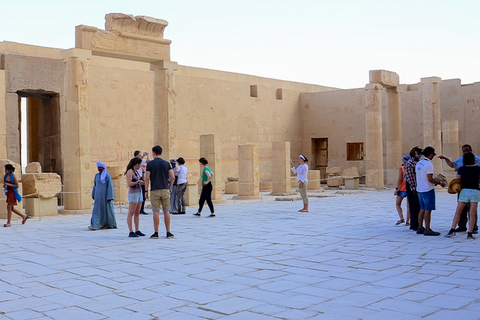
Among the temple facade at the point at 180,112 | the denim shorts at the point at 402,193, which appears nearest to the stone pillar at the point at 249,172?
the temple facade at the point at 180,112

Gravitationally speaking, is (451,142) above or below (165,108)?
below

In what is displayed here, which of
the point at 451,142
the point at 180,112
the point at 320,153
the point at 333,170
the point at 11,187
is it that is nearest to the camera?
the point at 11,187

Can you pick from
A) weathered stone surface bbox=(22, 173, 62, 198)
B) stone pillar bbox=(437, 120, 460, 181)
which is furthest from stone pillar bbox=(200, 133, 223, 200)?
stone pillar bbox=(437, 120, 460, 181)

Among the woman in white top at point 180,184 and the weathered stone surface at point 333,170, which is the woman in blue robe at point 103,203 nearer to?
the woman in white top at point 180,184

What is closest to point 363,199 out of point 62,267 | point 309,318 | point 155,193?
point 155,193

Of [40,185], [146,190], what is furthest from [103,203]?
[40,185]

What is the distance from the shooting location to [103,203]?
10.8 metres

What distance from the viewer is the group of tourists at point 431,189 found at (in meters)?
8.63

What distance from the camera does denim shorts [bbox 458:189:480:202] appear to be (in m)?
8.55

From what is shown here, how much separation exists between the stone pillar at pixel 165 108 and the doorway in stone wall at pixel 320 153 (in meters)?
12.6

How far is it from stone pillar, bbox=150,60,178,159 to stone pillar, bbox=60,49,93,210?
102 inches

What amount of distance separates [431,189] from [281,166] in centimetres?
996

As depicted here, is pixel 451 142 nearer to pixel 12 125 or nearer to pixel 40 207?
pixel 40 207

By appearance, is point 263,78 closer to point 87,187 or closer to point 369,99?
point 369,99
